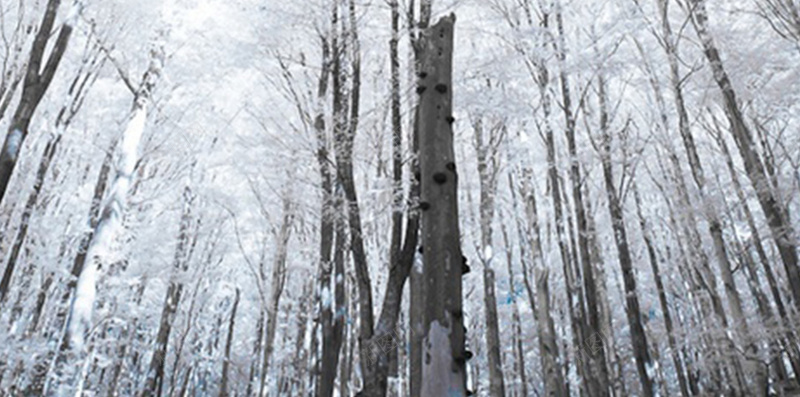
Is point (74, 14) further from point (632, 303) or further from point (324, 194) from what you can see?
point (632, 303)

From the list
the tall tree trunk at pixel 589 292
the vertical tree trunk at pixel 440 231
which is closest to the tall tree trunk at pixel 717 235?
the tall tree trunk at pixel 589 292

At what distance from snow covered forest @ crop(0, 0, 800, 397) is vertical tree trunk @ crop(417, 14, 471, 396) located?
0.01m

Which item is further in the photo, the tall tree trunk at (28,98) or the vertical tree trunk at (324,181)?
the vertical tree trunk at (324,181)

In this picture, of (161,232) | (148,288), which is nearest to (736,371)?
(161,232)

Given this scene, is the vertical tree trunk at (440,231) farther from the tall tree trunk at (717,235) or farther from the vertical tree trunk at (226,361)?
the vertical tree trunk at (226,361)

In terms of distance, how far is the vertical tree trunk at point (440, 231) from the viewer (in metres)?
3.02

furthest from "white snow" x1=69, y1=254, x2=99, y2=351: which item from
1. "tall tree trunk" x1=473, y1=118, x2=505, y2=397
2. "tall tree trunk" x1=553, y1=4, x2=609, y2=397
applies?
"tall tree trunk" x1=473, y1=118, x2=505, y2=397

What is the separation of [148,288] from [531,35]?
72.3 feet

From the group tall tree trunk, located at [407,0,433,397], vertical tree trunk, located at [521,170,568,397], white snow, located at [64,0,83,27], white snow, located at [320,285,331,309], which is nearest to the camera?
tall tree trunk, located at [407,0,433,397]

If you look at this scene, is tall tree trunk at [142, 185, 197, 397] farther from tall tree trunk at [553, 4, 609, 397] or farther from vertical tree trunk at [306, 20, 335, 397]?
tall tree trunk at [553, 4, 609, 397]

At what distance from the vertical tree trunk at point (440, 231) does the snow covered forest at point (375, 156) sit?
14mm

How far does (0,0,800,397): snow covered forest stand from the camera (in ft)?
21.1

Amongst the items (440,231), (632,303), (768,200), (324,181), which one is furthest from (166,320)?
(768,200)

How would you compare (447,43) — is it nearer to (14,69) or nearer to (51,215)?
(14,69)
